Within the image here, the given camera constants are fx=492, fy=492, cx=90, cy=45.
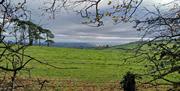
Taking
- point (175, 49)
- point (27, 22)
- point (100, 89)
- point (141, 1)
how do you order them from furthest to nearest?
point (100, 89)
point (141, 1)
point (175, 49)
point (27, 22)

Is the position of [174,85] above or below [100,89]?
above


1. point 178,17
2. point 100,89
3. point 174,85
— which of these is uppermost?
point 178,17

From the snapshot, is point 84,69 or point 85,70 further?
point 84,69

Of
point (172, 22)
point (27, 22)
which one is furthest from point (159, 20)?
point (27, 22)

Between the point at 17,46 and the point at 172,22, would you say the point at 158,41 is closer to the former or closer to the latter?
the point at 172,22

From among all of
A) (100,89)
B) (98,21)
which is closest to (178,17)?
(98,21)

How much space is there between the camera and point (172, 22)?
23.1ft

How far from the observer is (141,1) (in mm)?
A: 7453

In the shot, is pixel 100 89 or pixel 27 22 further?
pixel 100 89

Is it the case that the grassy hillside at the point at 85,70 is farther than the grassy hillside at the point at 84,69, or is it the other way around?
the grassy hillside at the point at 84,69

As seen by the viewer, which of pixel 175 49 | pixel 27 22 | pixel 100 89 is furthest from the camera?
pixel 100 89

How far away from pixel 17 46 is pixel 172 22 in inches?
87.7

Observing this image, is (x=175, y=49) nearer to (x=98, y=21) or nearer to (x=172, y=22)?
(x=172, y=22)

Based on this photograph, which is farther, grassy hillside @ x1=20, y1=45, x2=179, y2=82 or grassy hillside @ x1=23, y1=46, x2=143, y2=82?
grassy hillside @ x1=23, y1=46, x2=143, y2=82
